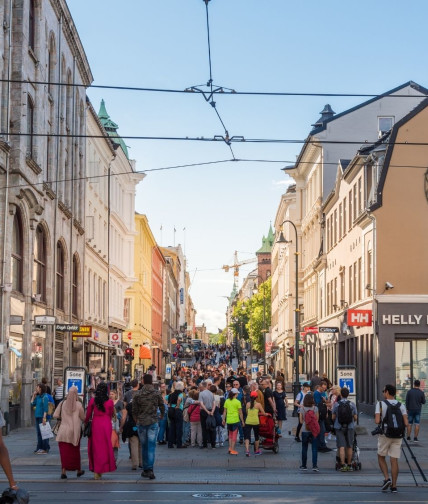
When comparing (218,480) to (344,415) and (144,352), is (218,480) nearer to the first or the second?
(344,415)

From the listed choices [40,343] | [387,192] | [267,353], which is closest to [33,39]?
[40,343]

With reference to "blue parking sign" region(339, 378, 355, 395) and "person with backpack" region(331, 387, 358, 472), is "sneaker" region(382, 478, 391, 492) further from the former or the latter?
"blue parking sign" region(339, 378, 355, 395)

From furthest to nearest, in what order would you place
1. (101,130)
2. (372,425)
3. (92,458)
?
1. (101,130)
2. (372,425)
3. (92,458)

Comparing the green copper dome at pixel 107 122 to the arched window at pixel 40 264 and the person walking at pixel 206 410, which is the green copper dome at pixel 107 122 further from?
the person walking at pixel 206 410

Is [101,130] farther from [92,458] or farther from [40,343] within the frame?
[92,458]

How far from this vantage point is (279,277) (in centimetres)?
8812

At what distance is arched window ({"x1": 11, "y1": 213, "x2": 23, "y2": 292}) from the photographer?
30669 millimetres

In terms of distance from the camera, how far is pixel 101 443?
16.9 meters

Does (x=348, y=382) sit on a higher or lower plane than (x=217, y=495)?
higher

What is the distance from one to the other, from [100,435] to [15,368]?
1425 centimetres

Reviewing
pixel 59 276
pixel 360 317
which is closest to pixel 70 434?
pixel 360 317

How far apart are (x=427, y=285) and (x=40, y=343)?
14047mm

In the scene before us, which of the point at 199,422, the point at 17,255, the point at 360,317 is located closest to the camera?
the point at 199,422

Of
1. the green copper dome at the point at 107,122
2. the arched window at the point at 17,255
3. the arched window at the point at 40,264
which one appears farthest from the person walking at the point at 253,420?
the green copper dome at the point at 107,122
